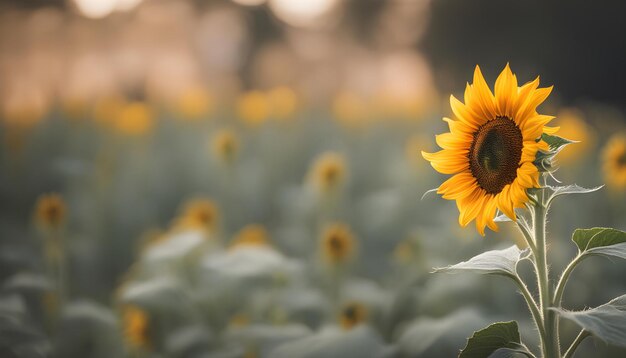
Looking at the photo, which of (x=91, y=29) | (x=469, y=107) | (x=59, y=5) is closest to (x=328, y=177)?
(x=469, y=107)

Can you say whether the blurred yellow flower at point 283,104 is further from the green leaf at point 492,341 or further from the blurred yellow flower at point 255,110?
the green leaf at point 492,341

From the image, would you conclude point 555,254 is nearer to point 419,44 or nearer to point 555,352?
point 555,352

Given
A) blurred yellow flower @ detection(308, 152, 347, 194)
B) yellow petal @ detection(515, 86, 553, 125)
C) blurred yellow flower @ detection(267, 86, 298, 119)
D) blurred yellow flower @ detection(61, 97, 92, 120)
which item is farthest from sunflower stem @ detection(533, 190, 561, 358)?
blurred yellow flower @ detection(61, 97, 92, 120)

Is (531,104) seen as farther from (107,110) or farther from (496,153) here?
(107,110)

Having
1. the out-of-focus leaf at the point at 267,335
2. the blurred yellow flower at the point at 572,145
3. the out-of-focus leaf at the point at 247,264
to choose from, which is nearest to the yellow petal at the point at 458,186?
the out-of-focus leaf at the point at 267,335

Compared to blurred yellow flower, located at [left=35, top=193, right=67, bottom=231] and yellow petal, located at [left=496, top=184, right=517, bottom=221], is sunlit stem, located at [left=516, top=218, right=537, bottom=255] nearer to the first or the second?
yellow petal, located at [left=496, top=184, right=517, bottom=221]

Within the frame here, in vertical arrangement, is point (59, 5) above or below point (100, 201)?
above
